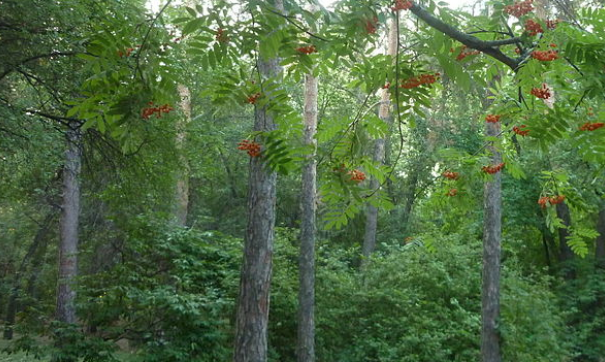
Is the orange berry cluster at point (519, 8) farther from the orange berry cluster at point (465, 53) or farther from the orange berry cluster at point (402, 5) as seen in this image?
the orange berry cluster at point (402, 5)

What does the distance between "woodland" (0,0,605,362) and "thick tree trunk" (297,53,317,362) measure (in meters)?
0.04

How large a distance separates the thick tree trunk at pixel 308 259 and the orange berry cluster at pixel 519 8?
7.84m

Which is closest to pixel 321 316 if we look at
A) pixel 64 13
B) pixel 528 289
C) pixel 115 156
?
pixel 528 289

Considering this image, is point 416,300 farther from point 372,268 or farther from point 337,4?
point 337,4

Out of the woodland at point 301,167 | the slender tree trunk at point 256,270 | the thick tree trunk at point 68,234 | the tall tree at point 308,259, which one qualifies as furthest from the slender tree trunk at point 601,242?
the thick tree trunk at point 68,234

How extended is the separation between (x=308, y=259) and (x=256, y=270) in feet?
12.3

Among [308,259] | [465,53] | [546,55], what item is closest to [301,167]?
[465,53]

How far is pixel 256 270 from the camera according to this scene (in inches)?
330

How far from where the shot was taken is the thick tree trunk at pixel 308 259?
11672 millimetres

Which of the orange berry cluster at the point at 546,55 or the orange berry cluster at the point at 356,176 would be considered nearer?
the orange berry cluster at the point at 546,55

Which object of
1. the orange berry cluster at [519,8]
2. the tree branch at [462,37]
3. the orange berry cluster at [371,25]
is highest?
the orange berry cluster at [519,8]

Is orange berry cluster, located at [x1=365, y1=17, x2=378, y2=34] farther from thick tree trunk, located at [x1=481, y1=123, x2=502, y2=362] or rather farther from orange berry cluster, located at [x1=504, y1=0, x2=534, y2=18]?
thick tree trunk, located at [x1=481, y1=123, x2=502, y2=362]

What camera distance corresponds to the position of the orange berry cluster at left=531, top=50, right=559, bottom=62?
2.88 metres

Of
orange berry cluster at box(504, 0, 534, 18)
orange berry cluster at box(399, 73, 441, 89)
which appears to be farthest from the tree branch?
orange berry cluster at box(504, 0, 534, 18)
